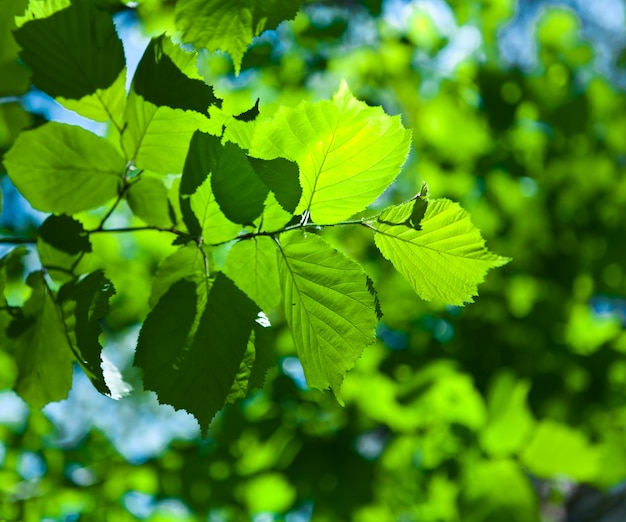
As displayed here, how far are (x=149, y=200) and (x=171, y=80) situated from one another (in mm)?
155

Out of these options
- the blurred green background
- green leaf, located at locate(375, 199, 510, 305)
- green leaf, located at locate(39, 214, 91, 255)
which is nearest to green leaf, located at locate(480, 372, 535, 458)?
the blurred green background

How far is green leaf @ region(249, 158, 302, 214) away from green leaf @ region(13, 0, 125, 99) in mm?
177

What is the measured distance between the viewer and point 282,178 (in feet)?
1.44

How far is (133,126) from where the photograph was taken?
0.52 m

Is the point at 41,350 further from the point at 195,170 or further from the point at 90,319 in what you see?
the point at 195,170

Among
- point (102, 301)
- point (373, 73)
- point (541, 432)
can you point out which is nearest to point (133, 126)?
point (102, 301)

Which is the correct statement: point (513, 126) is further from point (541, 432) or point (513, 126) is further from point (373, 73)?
point (541, 432)

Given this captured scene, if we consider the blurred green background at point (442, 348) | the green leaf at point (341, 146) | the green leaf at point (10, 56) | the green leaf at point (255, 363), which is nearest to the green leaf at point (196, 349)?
the green leaf at point (255, 363)

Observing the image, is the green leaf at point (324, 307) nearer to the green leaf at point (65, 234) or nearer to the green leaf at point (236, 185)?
the green leaf at point (236, 185)

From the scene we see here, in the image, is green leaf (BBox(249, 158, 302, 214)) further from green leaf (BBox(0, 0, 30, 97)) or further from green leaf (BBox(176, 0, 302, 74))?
green leaf (BBox(0, 0, 30, 97))

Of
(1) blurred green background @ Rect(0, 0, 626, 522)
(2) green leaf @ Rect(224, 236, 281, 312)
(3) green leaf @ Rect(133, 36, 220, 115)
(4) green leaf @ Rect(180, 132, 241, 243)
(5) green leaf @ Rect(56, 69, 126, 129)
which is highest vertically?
(3) green leaf @ Rect(133, 36, 220, 115)

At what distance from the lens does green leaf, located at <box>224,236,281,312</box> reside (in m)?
0.52

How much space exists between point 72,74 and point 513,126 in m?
1.94

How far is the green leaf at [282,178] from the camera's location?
429mm
